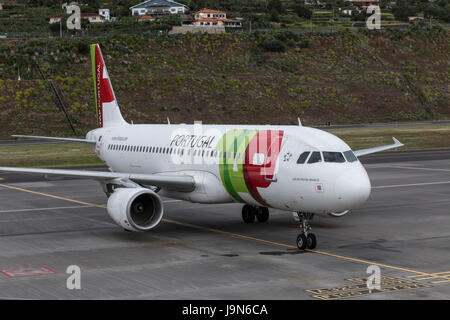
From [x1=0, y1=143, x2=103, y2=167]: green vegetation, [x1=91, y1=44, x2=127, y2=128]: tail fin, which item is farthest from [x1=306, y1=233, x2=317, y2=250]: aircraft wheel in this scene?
[x1=0, y1=143, x2=103, y2=167]: green vegetation

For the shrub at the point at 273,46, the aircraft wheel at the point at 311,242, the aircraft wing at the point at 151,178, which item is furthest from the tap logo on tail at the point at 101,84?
the shrub at the point at 273,46

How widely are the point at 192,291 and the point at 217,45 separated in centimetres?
11134

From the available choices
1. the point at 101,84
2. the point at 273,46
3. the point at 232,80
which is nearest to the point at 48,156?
the point at 101,84

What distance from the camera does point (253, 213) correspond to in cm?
3158

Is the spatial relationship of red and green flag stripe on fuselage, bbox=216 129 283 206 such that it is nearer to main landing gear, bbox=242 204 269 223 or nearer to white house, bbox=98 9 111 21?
main landing gear, bbox=242 204 269 223

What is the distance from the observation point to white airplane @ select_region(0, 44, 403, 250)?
79.1 feet

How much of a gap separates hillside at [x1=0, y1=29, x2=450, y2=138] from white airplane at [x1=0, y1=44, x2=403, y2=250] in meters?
61.7

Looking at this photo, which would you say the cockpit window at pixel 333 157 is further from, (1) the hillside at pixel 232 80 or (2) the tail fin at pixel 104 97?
(1) the hillside at pixel 232 80

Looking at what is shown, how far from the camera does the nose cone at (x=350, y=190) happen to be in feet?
76.8

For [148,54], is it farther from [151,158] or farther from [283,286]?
[283,286]

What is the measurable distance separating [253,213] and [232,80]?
86.3 m

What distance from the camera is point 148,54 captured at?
121938mm

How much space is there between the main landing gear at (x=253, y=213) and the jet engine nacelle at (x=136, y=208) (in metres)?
4.86

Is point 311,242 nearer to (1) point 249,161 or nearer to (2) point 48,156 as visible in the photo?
(1) point 249,161
